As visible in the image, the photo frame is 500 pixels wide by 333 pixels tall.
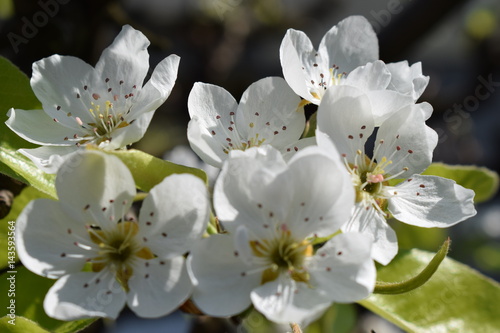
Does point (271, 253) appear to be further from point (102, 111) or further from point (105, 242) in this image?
point (102, 111)

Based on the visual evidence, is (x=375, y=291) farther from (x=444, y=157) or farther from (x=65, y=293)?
(x=444, y=157)

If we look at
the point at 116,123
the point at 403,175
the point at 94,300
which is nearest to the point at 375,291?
the point at 403,175

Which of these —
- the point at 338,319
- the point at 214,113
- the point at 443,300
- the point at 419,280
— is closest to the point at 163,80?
the point at 214,113

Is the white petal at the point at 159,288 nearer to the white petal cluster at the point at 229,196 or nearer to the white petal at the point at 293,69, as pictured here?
the white petal cluster at the point at 229,196

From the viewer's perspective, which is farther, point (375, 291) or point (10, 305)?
point (10, 305)

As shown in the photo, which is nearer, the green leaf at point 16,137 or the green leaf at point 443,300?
the green leaf at point 16,137

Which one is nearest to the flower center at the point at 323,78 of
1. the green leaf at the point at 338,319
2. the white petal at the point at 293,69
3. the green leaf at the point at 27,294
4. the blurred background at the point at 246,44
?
the white petal at the point at 293,69

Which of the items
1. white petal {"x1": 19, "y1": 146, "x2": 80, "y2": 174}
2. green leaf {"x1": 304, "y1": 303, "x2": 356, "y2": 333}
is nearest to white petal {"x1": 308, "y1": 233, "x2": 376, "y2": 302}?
white petal {"x1": 19, "y1": 146, "x2": 80, "y2": 174}
